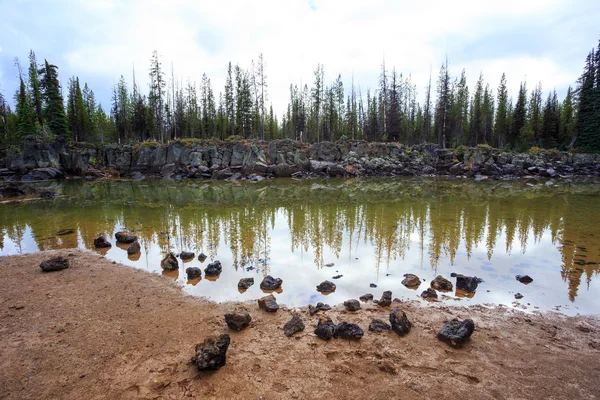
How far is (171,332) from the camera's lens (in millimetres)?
4441

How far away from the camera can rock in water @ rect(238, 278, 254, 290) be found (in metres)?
6.11

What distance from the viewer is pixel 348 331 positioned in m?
4.27

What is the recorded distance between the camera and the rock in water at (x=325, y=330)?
13.9 ft

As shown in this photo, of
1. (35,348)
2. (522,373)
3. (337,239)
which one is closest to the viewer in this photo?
(522,373)

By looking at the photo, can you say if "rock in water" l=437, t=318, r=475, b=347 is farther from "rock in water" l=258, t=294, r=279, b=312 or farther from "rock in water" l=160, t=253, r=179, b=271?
"rock in water" l=160, t=253, r=179, b=271

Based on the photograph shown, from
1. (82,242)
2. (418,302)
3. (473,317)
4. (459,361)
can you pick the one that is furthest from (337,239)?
(82,242)

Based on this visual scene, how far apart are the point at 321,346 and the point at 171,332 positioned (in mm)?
2274

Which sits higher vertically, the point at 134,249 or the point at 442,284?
the point at 134,249

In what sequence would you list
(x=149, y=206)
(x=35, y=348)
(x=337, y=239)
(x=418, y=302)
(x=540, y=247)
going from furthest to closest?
(x=149, y=206)
(x=337, y=239)
(x=540, y=247)
(x=418, y=302)
(x=35, y=348)

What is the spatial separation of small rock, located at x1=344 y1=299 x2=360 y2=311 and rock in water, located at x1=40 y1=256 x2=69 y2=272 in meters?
6.57

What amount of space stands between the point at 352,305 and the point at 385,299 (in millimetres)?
659

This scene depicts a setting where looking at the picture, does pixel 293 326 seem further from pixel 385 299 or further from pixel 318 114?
pixel 318 114

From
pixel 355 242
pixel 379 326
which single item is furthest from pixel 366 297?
pixel 355 242

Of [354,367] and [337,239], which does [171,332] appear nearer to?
[354,367]
